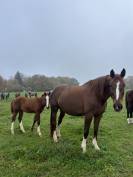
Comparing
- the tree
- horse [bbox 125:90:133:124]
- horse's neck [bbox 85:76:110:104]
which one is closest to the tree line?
the tree

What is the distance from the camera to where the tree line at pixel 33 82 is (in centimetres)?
7900

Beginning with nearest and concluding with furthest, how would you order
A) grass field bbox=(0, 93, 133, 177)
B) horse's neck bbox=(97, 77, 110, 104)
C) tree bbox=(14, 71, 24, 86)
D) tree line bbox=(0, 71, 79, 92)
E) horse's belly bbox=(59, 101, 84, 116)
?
grass field bbox=(0, 93, 133, 177), horse's neck bbox=(97, 77, 110, 104), horse's belly bbox=(59, 101, 84, 116), tree line bbox=(0, 71, 79, 92), tree bbox=(14, 71, 24, 86)

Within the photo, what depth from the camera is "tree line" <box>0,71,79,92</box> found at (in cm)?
7900

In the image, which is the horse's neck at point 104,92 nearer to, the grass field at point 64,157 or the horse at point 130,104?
the grass field at point 64,157

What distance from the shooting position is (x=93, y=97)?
1120 cm

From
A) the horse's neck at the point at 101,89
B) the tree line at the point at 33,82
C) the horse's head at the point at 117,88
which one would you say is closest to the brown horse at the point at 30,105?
the horse's neck at the point at 101,89

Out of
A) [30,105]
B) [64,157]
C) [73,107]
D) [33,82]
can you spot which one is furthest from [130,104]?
[33,82]

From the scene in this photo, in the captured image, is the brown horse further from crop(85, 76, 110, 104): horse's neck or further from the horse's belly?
crop(85, 76, 110, 104): horse's neck

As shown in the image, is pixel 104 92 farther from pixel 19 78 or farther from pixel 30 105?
pixel 19 78

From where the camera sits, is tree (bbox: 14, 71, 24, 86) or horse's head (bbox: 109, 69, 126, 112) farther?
tree (bbox: 14, 71, 24, 86)

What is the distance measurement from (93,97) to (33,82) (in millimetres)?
74671

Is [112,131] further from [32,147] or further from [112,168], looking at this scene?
[112,168]

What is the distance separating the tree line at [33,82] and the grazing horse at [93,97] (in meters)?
61.4

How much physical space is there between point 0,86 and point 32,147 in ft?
220
